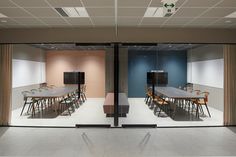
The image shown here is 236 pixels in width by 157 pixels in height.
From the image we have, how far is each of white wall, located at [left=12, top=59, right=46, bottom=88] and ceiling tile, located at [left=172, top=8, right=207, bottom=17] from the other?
14.8 feet

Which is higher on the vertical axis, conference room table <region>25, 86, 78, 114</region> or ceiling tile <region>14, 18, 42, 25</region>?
ceiling tile <region>14, 18, 42, 25</region>

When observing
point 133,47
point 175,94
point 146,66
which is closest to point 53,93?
point 133,47

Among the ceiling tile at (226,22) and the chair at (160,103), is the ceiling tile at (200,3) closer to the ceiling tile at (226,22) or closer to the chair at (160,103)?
the ceiling tile at (226,22)

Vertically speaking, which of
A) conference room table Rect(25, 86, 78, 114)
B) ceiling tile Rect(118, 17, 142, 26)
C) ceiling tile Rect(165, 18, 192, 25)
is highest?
ceiling tile Rect(118, 17, 142, 26)

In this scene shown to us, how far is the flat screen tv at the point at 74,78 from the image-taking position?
23.4 feet

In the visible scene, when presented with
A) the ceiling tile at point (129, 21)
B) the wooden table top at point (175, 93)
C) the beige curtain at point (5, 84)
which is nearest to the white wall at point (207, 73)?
the wooden table top at point (175, 93)

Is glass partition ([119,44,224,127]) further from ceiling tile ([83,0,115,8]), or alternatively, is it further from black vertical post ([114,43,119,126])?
ceiling tile ([83,0,115,8])

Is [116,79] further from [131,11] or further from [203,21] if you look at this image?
[203,21]

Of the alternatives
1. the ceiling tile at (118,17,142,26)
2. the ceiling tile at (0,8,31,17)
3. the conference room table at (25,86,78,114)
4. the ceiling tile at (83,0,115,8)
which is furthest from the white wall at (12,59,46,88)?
the ceiling tile at (83,0,115,8)

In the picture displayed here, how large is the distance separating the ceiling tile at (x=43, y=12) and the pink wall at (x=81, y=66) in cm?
217

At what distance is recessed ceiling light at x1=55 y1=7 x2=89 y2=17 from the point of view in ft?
15.0

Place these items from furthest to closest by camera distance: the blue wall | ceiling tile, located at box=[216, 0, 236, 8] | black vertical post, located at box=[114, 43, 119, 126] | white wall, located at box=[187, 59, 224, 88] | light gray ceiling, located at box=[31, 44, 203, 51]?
white wall, located at box=[187, 59, 224, 88] < the blue wall < light gray ceiling, located at box=[31, 44, 203, 51] < black vertical post, located at box=[114, 43, 119, 126] < ceiling tile, located at box=[216, 0, 236, 8]

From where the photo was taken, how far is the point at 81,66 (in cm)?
734

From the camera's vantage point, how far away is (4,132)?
582 centimetres
